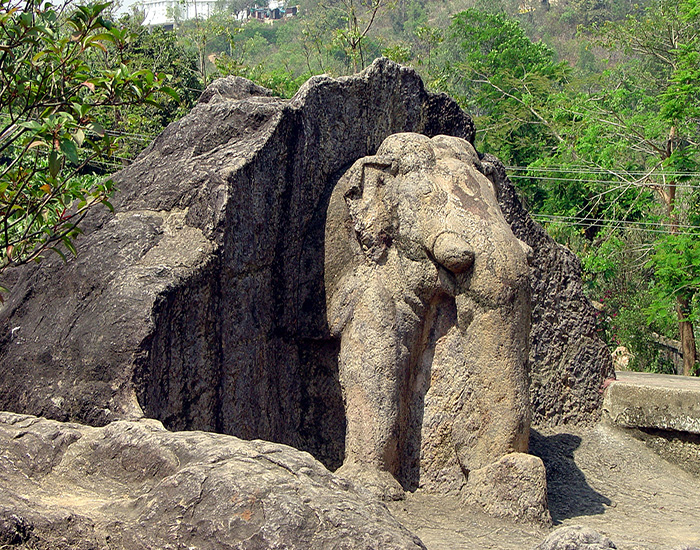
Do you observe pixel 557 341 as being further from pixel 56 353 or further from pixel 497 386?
pixel 56 353

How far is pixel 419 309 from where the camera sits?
487 centimetres

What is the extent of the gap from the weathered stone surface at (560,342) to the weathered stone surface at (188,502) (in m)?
4.24

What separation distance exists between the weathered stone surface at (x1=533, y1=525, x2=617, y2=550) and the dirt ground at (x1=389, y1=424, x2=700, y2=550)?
0.83 metres

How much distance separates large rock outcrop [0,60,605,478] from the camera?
163 inches

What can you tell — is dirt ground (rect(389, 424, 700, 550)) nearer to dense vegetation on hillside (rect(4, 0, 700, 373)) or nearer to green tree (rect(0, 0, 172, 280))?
green tree (rect(0, 0, 172, 280))

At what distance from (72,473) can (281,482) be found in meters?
0.85

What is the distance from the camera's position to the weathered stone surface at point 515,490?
4527 mm

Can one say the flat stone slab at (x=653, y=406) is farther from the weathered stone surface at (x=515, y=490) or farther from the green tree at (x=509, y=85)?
the green tree at (x=509, y=85)

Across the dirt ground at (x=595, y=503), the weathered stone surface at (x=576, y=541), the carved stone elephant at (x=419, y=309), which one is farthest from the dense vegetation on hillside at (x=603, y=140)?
the weathered stone surface at (x=576, y=541)

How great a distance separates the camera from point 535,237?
683 cm

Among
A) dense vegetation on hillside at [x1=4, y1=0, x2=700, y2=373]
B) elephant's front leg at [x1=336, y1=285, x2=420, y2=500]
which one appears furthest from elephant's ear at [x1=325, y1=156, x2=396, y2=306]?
dense vegetation on hillside at [x1=4, y1=0, x2=700, y2=373]

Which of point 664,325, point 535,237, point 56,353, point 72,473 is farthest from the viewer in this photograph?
point 664,325

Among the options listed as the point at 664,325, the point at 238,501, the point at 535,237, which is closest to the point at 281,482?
the point at 238,501

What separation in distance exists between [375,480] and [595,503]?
1601mm
